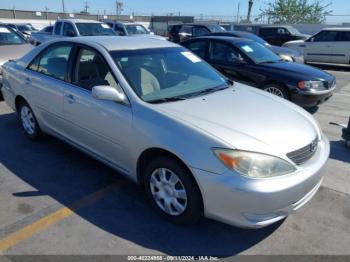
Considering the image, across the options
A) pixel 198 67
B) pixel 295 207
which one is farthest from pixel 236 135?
pixel 198 67

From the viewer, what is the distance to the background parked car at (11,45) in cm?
762

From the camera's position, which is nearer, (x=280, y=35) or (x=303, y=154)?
(x=303, y=154)

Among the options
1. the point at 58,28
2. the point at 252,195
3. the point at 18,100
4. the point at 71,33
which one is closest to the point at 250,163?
the point at 252,195

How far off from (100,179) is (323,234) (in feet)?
7.87

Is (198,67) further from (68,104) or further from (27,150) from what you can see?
(27,150)

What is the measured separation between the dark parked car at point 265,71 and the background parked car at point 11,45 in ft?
13.7

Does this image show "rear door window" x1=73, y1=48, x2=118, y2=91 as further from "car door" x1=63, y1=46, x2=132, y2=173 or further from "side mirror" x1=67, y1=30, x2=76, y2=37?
"side mirror" x1=67, y1=30, x2=76, y2=37

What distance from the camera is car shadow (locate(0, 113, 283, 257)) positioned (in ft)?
9.37

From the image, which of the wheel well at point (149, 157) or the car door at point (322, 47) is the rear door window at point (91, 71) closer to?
the wheel well at point (149, 157)

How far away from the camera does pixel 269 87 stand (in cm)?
664

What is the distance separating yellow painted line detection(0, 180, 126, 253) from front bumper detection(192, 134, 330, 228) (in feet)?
4.40

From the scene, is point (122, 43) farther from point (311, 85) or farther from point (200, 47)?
point (200, 47)

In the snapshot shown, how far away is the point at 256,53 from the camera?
727cm

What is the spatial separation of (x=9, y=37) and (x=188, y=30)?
415 inches
